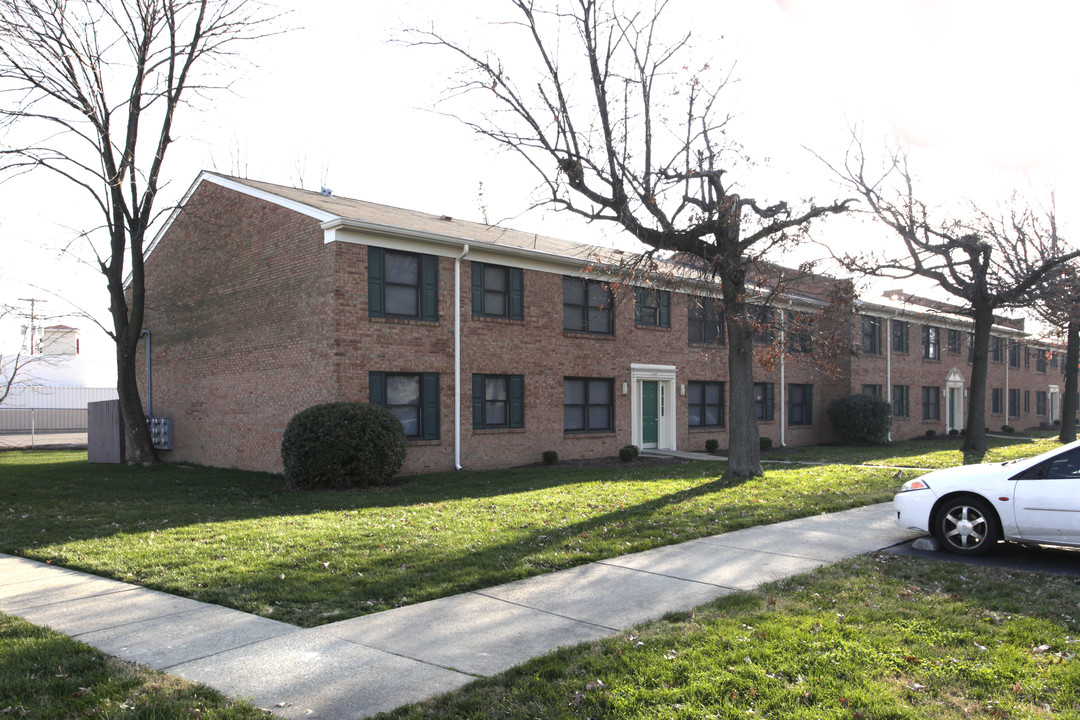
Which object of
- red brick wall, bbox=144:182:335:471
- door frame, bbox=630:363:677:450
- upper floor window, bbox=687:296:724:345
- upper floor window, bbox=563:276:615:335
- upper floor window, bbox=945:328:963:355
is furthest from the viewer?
upper floor window, bbox=945:328:963:355

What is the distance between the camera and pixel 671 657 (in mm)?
5203

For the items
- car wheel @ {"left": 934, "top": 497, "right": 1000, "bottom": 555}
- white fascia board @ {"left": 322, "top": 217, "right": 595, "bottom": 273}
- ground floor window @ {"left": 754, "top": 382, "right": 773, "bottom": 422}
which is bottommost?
car wheel @ {"left": 934, "top": 497, "right": 1000, "bottom": 555}

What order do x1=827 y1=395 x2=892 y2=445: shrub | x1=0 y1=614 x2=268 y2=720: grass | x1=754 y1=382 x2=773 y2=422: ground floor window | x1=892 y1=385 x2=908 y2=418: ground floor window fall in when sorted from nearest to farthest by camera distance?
x1=0 y1=614 x2=268 y2=720: grass
x1=754 y1=382 x2=773 y2=422: ground floor window
x1=827 y1=395 x2=892 y2=445: shrub
x1=892 y1=385 x2=908 y2=418: ground floor window

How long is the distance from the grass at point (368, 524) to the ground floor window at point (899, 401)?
17986 mm

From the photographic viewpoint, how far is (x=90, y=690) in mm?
4711

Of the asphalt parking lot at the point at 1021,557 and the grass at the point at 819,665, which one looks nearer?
the grass at the point at 819,665

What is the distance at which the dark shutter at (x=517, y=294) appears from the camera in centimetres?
2075

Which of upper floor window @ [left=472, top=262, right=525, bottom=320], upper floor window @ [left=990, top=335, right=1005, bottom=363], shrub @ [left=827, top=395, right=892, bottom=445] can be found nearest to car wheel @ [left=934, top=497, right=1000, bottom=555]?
upper floor window @ [left=472, top=262, right=525, bottom=320]

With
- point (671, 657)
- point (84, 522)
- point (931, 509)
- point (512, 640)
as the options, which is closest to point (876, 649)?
point (671, 657)

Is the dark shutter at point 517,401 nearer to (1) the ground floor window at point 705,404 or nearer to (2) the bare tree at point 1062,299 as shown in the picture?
(1) the ground floor window at point 705,404

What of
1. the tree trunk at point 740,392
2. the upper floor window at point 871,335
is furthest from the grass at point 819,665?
the upper floor window at point 871,335

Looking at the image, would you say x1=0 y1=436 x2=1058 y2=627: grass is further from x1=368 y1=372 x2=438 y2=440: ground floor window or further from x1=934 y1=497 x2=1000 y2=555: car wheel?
x1=934 y1=497 x2=1000 y2=555: car wheel

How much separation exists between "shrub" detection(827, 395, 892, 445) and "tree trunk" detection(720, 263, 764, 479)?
15.0 m

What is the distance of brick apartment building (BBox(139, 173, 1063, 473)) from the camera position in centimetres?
1798
